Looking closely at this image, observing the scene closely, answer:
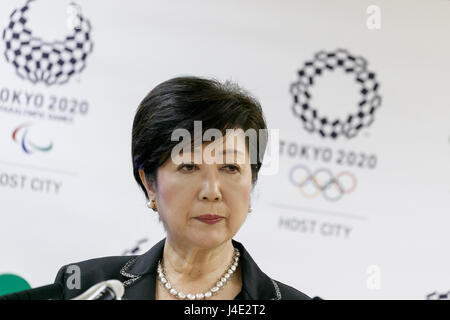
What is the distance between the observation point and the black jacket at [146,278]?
1144 millimetres

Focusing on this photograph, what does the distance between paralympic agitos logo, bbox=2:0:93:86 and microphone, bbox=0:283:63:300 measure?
3.21 feet

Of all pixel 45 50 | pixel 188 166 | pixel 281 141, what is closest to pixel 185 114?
pixel 188 166

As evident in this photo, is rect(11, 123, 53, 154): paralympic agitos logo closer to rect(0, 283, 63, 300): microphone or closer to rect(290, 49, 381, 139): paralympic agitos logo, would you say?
rect(290, 49, 381, 139): paralympic agitos logo

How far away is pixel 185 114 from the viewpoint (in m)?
1.10

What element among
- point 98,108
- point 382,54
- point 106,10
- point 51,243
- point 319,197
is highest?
point 106,10

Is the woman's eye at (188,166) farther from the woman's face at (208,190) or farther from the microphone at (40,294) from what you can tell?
the microphone at (40,294)

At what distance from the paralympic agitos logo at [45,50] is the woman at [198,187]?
0.85 meters

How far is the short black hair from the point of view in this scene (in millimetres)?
1096

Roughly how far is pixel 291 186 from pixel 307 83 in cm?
33

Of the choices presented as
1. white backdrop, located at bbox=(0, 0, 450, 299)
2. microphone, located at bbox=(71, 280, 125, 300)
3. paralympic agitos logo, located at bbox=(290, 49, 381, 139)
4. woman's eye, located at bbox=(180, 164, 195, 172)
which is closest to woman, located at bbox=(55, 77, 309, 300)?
woman's eye, located at bbox=(180, 164, 195, 172)

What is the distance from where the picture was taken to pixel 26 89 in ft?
6.35
